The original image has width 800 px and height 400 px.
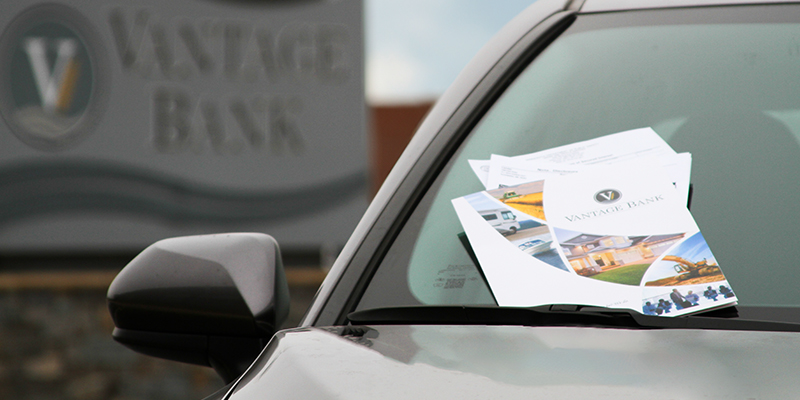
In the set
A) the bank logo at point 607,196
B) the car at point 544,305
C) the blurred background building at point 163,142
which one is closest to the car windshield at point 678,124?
the car at point 544,305

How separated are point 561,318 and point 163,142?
5.96 meters

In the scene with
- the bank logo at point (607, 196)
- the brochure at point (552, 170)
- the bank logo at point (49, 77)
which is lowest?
the bank logo at point (49, 77)

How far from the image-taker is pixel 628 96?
3.86 ft

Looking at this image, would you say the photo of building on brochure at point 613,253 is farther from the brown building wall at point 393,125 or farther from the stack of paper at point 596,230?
the brown building wall at point 393,125

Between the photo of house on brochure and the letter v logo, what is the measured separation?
237 inches

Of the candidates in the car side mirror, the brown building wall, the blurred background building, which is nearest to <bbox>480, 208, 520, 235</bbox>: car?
the car side mirror

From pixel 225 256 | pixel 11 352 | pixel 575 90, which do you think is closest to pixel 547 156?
pixel 575 90

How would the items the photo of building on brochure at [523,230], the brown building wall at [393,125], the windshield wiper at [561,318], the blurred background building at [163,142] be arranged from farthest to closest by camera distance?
1. the brown building wall at [393,125]
2. the blurred background building at [163,142]
3. the photo of building on brochure at [523,230]
4. the windshield wiper at [561,318]

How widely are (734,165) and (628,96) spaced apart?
204mm

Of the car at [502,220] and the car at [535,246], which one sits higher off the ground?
the car at [502,220]

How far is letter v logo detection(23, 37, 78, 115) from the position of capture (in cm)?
614

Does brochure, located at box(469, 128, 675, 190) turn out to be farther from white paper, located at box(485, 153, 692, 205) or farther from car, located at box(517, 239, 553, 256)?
car, located at box(517, 239, 553, 256)

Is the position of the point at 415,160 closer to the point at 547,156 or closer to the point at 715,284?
the point at 547,156

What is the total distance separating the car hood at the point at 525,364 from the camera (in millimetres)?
663
